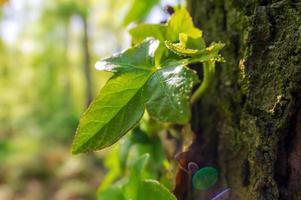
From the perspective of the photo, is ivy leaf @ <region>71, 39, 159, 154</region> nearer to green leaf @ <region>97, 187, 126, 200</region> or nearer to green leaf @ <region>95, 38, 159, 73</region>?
green leaf @ <region>95, 38, 159, 73</region>

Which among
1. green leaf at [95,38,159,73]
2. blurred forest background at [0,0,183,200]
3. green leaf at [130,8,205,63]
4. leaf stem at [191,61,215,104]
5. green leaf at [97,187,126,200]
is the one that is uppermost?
green leaf at [130,8,205,63]

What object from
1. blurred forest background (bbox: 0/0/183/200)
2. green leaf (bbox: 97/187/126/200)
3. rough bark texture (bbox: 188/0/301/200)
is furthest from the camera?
blurred forest background (bbox: 0/0/183/200)

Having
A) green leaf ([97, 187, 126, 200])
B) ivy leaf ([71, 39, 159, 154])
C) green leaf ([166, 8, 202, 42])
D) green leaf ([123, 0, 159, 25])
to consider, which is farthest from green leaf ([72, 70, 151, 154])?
green leaf ([123, 0, 159, 25])

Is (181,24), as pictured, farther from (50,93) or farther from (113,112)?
(50,93)

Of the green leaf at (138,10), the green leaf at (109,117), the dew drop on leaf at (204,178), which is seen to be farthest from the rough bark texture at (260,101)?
the green leaf at (138,10)

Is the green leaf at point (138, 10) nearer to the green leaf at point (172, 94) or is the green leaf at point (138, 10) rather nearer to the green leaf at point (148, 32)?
the green leaf at point (148, 32)

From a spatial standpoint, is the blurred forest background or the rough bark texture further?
the blurred forest background

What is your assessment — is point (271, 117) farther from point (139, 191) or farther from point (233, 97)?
point (139, 191)
